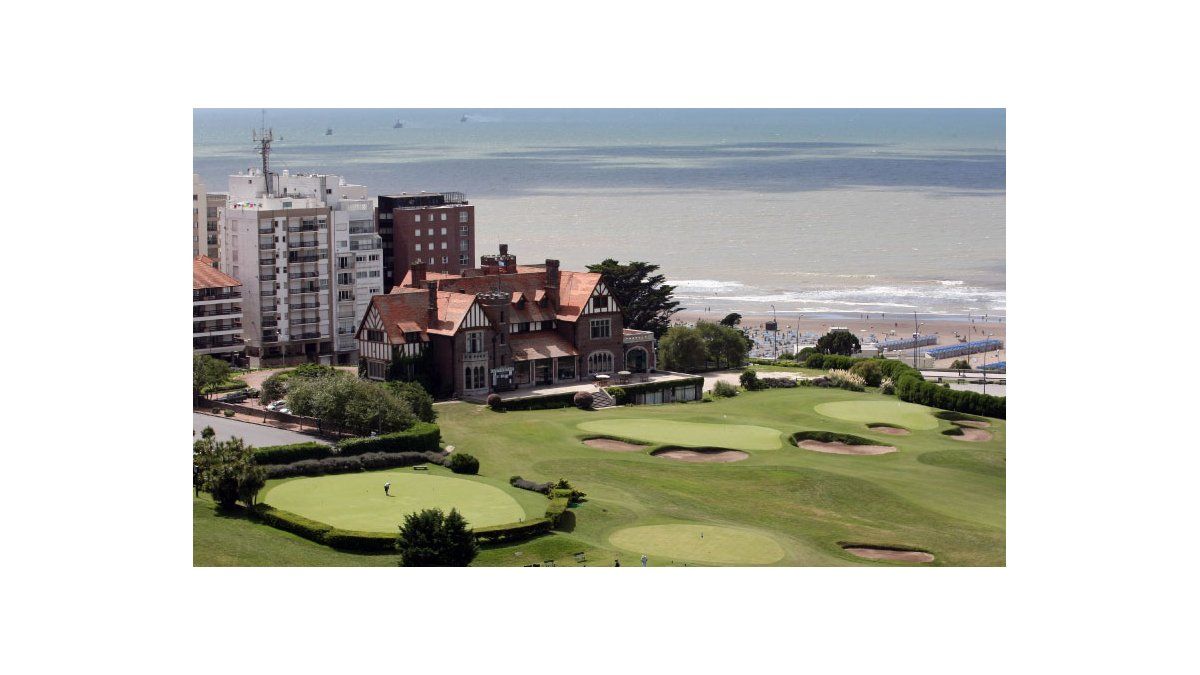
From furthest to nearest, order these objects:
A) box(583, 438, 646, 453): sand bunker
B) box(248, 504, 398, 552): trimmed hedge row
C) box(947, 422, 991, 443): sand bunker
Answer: box(947, 422, 991, 443): sand bunker → box(583, 438, 646, 453): sand bunker → box(248, 504, 398, 552): trimmed hedge row

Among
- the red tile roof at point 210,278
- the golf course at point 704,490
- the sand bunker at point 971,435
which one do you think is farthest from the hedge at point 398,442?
the red tile roof at point 210,278

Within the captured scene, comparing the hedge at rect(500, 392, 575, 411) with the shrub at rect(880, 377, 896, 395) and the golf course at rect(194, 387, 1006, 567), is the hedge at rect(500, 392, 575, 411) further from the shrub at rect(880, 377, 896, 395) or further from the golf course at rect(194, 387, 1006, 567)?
the shrub at rect(880, 377, 896, 395)

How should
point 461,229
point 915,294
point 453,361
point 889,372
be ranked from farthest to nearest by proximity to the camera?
point 915,294
point 461,229
point 889,372
point 453,361

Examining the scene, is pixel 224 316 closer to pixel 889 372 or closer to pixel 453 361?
pixel 453 361

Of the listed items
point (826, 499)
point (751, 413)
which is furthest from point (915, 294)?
point (826, 499)

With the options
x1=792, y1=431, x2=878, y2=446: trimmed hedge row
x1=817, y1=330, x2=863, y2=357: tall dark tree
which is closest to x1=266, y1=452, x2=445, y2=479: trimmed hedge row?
x1=792, y1=431, x2=878, y2=446: trimmed hedge row

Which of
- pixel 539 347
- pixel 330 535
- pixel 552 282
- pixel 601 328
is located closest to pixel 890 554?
pixel 330 535

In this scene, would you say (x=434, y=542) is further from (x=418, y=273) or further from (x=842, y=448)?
(x=418, y=273)
